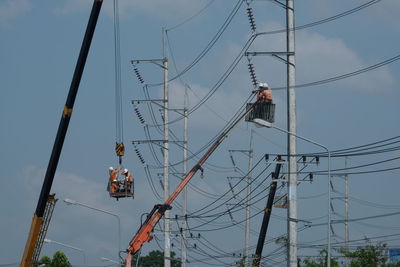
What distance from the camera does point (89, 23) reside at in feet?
145

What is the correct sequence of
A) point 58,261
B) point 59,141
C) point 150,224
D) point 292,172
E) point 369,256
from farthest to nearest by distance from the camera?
point 58,261, point 369,256, point 150,224, point 59,141, point 292,172

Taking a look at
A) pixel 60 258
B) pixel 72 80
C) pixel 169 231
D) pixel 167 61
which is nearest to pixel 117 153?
pixel 72 80

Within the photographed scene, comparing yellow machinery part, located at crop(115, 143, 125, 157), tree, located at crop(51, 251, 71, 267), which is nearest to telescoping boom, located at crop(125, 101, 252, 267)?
yellow machinery part, located at crop(115, 143, 125, 157)

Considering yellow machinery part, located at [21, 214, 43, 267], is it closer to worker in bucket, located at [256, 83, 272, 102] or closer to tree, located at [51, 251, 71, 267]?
worker in bucket, located at [256, 83, 272, 102]

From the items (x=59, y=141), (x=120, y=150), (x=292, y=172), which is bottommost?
(x=292, y=172)

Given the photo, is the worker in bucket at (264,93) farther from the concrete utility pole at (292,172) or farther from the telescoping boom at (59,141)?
the telescoping boom at (59,141)

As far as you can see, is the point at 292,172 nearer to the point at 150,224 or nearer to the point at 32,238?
the point at 32,238

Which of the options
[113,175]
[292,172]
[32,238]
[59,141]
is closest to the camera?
[292,172]

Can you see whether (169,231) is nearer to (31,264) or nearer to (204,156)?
(204,156)

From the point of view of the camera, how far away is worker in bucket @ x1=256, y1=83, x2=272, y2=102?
44719 millimetres

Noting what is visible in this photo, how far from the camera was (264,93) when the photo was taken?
45812 millimetres

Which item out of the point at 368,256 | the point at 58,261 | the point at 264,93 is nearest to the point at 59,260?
the point at 58,261

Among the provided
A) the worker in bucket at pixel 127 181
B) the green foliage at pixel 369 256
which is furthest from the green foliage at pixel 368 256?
the worker in bucket at pixel 127 181

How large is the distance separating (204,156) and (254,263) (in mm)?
8111
